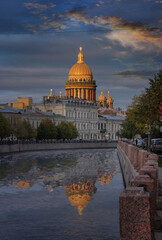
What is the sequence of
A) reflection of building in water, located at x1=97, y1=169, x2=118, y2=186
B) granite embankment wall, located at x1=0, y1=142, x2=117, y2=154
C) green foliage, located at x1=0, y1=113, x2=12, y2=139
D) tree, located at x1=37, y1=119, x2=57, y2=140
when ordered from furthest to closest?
tree, located at x1=37, y1=119, x2=57, y2=140 < green foliage, located at x1=0, y1=113, x2=12, y2=139 < granite embankment wall, located at x1=0, y1=142, x2=117, y2=154 < reflection of building in water, located at x1=97, y1=169, x2=118, y2=186

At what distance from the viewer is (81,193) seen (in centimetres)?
2483

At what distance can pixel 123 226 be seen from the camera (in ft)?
27.0

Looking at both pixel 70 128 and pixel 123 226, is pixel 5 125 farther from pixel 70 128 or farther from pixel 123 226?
pixel 123 226

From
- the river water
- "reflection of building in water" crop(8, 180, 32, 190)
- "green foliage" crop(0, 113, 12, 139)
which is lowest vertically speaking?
the river water

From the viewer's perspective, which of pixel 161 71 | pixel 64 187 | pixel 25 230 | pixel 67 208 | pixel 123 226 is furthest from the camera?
pixel 161 71

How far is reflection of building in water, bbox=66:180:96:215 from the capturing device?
20875 mm

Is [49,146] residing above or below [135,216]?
above

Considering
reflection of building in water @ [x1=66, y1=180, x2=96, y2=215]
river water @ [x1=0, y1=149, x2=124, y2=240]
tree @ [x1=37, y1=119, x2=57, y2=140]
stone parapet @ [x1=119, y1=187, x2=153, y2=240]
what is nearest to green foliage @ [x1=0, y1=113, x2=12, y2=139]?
tree @ [x1=37, y1=119, x2=57, y2=140]

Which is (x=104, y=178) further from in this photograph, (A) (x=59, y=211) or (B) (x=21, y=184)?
(A) (x=59, y=211)

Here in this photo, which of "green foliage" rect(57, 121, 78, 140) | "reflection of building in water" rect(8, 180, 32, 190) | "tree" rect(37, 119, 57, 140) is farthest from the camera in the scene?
"green foliage" rect(57, 121, 78, 140)

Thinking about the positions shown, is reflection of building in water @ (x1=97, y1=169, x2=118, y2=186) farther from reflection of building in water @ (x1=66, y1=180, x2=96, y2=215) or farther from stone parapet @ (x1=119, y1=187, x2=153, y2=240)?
stone parapet @ (x1=119, y1=187, x2=153, y2=240)

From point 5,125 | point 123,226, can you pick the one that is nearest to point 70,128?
point 5,125

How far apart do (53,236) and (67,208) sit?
17.4ft

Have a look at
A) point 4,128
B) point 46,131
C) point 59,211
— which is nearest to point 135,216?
point 59,211
